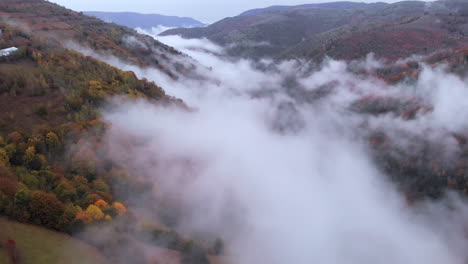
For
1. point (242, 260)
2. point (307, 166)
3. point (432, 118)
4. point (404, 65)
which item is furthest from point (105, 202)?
point (404, 65)

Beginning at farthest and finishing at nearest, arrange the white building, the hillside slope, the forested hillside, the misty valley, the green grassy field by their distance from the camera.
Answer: the hillside slope → the white building → the misty valley → the forested hillside → the green grassy field

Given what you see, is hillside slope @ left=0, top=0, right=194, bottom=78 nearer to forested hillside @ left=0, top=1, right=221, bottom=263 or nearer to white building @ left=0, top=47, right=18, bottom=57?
white building @ left=0, top=47, right=18, bottom=57

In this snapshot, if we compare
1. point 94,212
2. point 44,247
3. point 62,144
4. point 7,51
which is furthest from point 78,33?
point 44,247

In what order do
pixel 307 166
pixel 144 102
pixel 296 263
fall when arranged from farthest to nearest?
pixel 307 166, pixel 144 102, pixel 296 263

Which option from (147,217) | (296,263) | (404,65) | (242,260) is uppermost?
(404,65)

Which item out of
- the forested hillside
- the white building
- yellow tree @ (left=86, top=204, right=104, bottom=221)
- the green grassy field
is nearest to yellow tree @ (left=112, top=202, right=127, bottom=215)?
the forested hillside

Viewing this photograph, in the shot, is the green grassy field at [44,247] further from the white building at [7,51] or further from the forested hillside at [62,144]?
the white building at [7,51]

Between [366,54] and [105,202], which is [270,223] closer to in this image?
[105,202]
